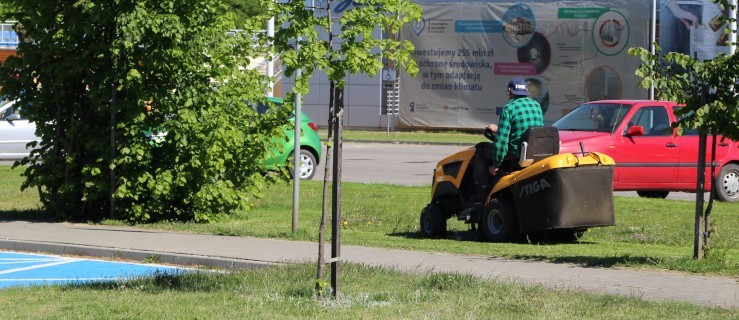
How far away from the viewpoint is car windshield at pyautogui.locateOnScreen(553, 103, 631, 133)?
19500mm

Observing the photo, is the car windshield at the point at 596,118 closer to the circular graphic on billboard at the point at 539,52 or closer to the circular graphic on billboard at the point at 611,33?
the circular graphic on billboard at the point at 611,33

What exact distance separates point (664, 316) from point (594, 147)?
34.9 feet

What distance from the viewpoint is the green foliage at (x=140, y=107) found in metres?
Result: 15.3

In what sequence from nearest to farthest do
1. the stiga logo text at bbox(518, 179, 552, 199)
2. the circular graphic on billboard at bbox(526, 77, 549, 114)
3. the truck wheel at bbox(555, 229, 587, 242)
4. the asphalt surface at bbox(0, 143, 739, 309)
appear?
1. the asphalt surface at bbox(0, 143, 739, 309)
2. the stiga logo text at bbox(518, 179, 552, 199)
3. the truck wheel at bbox(555, 229, 587, 242)
4. the circular graphic on billboard at bbox(526, 77, 549, 114)

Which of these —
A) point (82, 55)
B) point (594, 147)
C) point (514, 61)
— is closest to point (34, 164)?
point (82, 55)

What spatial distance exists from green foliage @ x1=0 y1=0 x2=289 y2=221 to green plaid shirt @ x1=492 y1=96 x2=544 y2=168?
12.7 ft

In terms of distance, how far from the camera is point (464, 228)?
594 inches

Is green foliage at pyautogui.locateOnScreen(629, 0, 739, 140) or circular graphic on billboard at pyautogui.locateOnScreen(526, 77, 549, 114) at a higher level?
circular graphic on billboard at pyautogui.locateOnScreen(526, 77, 549, 114)

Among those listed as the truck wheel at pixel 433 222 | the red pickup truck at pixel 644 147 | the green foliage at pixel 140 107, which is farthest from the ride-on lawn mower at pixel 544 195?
the red pickup truck at pixel 644 147

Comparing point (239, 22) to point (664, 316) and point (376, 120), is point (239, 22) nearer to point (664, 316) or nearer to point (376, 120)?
point (664, 316)

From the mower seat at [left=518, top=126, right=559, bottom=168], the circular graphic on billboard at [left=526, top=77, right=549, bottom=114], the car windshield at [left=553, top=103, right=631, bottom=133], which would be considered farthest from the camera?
the circular graphic on billboard at [left=526, top=77, right=549, bottom=114]

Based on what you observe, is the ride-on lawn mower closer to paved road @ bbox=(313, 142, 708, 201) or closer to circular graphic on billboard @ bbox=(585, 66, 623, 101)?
paved road @ bbox=(313, 142, 708, 201)

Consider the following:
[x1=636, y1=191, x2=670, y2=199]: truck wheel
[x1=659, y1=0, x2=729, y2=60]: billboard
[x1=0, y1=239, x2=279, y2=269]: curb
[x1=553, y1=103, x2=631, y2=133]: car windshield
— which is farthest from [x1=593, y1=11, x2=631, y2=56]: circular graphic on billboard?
[x1=0, y1=239, x2=279, y2=269]: curb

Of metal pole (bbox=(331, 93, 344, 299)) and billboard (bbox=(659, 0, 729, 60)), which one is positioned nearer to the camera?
metal pole (bbox=(331, 93, 344, 299))
